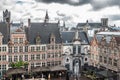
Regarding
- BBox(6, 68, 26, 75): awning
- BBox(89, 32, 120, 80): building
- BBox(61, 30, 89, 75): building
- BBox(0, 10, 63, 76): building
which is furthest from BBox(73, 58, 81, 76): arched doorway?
BBox(6, 68, 26, 75): awning

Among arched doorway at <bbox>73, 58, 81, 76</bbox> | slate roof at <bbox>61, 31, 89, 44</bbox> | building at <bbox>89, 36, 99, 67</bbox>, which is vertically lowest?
arched doorway at <bbox>73, 58, 81, 76</bbox>

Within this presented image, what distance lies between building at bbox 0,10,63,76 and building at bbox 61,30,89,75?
184 centimetres

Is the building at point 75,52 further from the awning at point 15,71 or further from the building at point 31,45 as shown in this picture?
the awning at point 15,71

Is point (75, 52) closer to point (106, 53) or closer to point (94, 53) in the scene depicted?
point (94, 53)

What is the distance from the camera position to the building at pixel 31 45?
55.2 m

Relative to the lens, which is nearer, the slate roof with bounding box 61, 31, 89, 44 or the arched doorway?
the arched doorway

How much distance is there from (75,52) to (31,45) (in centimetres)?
1259

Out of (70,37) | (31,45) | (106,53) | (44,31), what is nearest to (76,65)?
(70,37)

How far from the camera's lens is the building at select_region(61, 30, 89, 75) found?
61562mm

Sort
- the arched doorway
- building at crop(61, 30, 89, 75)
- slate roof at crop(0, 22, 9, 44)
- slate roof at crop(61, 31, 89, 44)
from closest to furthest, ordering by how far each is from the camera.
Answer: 1. slate roof at crop(0, 22, 9, 44)
2. building at crop(61, 30, 89, 75)
3. the arched doorway
4. slate roof at crop(61, 31, 89, 44)

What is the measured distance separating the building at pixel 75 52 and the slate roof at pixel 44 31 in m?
2.60

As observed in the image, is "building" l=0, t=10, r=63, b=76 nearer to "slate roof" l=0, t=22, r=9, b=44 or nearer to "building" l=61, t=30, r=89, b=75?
"slate roof" l=0, t=22, r=9, b=44

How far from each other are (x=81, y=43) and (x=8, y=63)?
67.6 feet

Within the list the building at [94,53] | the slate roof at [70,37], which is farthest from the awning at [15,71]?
the building at [94,53]
